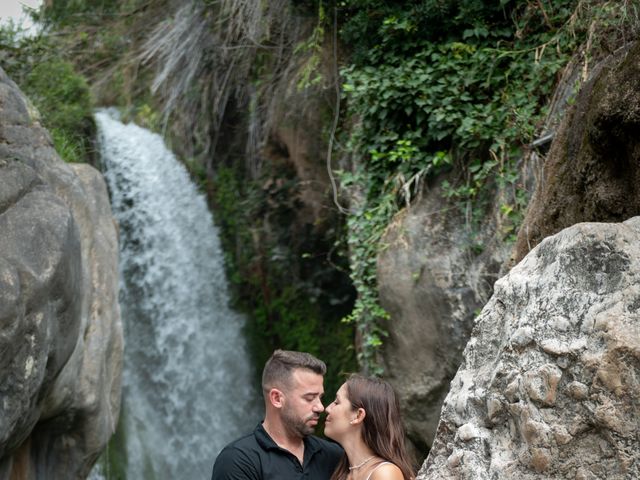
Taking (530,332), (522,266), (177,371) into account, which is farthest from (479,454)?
(177,371)

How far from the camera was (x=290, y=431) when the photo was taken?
12.7ft

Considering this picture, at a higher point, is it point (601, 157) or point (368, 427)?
point (601, 157)

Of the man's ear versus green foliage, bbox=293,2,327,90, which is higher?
green foliage, bbox=293,2,327,90

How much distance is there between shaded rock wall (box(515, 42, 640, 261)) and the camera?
301cm

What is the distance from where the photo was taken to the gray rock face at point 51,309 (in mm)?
5539

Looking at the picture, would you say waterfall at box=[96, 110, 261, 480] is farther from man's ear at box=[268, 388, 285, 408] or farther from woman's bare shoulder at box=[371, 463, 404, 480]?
woman's bare shoulder at box=[371, 463, 404, 480]

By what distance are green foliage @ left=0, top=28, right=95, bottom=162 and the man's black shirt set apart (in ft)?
22.3

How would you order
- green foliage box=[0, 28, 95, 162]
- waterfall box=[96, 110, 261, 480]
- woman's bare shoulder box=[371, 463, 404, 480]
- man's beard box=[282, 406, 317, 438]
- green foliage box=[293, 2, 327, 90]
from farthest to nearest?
waterfall box=[96, 110, 261, 480], green foliage box=[0, 28, 95, 162], green foliage box=[293, 2, 327, 90], man's beard box=[282, 406, 317, 438], woman's bare shoulder box=[371, 463, 404, 480]

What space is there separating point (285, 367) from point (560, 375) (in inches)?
73.9

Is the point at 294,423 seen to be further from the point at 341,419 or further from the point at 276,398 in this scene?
the point at 341,419

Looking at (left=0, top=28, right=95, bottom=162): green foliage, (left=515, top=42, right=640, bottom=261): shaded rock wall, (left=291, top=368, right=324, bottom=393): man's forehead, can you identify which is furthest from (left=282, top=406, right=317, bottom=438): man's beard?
(left=0, top=28, right=95, bottom=162): green foliage

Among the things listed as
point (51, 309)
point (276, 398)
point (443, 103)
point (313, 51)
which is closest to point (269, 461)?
point (276, 398)

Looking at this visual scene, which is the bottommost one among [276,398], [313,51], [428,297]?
[428,297]

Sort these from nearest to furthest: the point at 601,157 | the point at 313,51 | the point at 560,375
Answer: the point at 560,375
the point at 601,157
the point at 313,51
